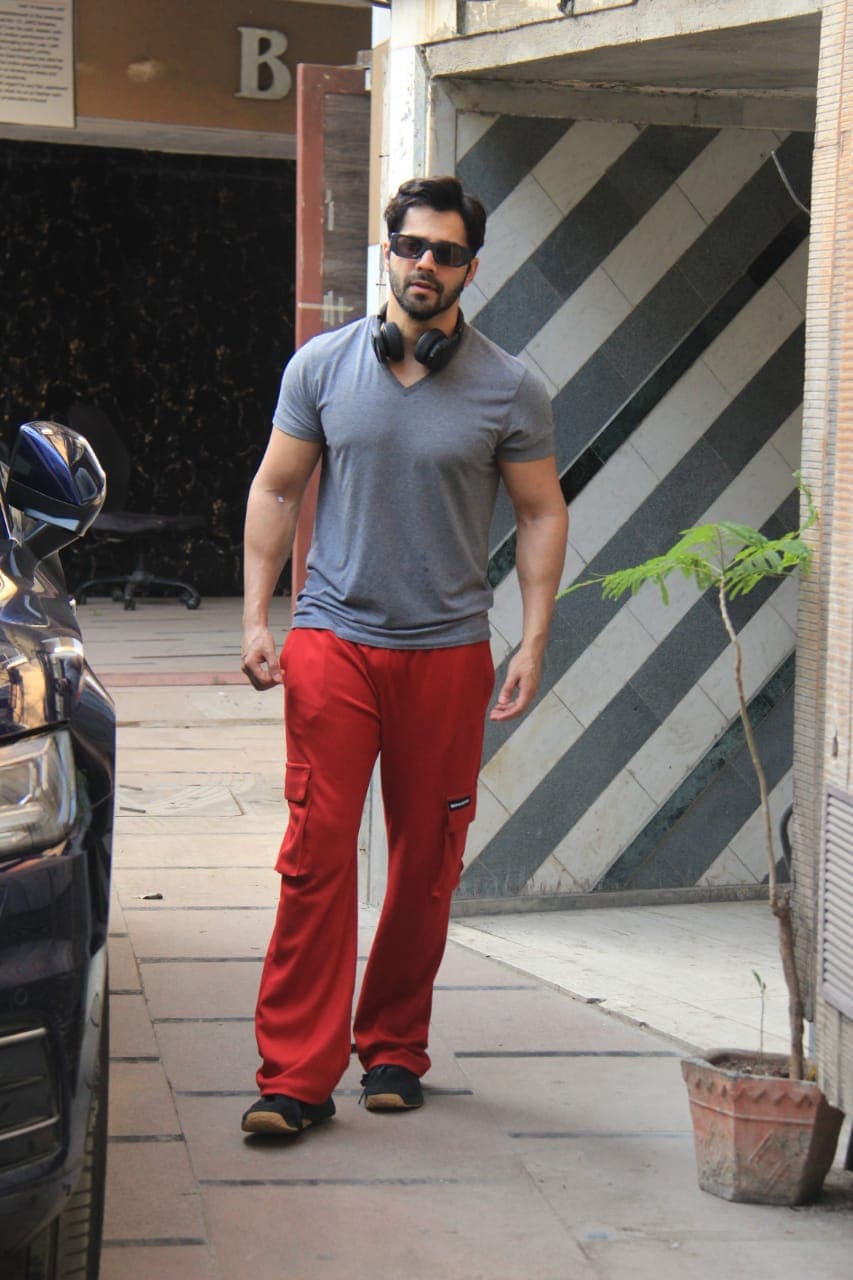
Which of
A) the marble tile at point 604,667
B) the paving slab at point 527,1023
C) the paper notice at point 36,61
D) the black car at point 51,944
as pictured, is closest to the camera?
the black car at point 51,944

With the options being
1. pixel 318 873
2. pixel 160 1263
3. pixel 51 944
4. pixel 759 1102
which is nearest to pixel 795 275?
pixel 318 873

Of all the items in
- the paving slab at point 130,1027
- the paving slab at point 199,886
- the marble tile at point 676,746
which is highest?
the marble tile at point 676,746

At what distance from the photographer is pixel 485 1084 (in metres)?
4.09

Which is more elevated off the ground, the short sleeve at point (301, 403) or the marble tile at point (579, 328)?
the marble tile at point (579, 328)

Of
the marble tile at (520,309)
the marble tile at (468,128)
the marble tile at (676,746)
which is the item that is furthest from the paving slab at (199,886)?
the marble tile at (468,128)

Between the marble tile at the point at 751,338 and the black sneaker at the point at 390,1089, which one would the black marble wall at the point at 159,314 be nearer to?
the marble tile at the point at 751,338

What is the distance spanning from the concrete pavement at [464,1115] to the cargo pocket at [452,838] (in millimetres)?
493

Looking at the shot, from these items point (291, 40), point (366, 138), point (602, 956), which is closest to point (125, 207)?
point (291, 40)

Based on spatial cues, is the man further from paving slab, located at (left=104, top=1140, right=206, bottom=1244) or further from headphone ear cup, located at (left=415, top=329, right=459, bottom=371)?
paving slab, located at (left=104, top=1140, right=206, bottom=1244)

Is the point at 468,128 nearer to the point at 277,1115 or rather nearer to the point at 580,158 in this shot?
the point at 580,158

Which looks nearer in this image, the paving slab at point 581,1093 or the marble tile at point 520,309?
the paving slab at point 581,1093

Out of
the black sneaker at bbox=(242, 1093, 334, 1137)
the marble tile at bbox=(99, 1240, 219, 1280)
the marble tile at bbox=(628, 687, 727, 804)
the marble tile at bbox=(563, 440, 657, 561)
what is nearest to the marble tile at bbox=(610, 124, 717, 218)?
the marble tile at bbox=(563, 440, 657, 561)

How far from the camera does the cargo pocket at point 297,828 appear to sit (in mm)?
3703

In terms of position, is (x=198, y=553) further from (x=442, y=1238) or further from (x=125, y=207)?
(x=442, y=1238)
